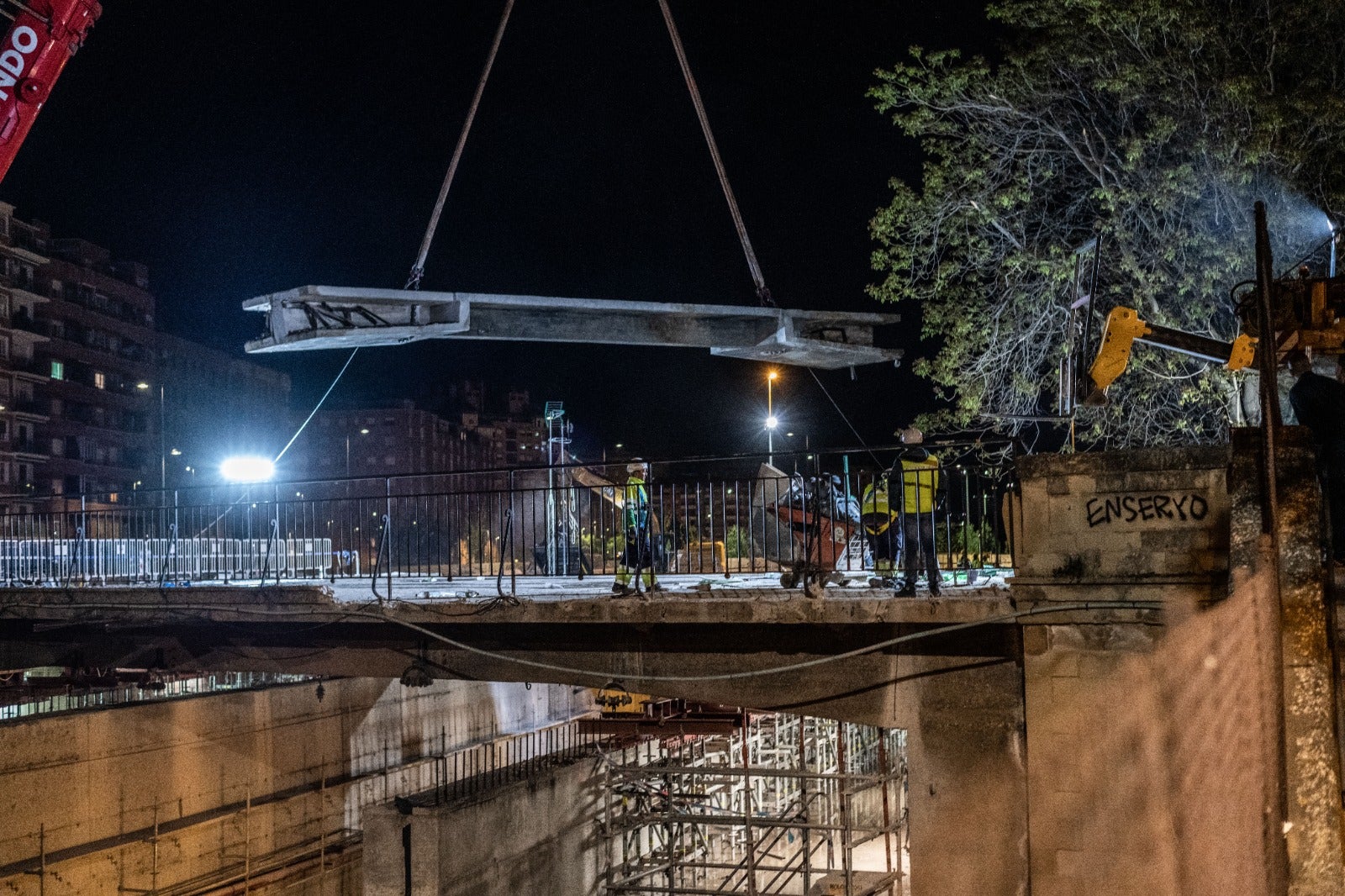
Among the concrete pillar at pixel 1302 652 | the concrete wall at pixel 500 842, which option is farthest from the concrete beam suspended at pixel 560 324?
the concrete wall at pixel 500 842

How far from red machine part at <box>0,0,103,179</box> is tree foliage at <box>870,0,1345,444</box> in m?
12.7

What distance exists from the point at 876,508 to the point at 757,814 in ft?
39.2

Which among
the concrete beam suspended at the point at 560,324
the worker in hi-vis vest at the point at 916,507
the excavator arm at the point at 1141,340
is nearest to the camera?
the worker in hi-vis vest at the point at 916,507

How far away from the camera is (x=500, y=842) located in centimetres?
1812

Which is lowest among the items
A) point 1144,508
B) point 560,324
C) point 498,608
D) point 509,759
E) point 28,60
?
point 509,759

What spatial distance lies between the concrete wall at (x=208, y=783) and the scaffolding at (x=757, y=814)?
506 cm

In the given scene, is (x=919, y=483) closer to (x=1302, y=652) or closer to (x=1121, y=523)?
(x=1121, y=523)

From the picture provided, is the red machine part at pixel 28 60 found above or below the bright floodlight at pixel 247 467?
above

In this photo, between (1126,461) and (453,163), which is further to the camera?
(453,163)

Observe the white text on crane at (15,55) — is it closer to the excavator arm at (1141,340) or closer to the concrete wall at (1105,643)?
the concrete wall at (1105,643)

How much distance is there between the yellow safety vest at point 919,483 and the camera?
1030cm

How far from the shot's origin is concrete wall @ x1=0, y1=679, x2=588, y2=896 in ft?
50.3

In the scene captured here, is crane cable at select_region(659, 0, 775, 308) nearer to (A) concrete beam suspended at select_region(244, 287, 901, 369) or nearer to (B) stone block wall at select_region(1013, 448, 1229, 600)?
(A) concrete beam suspended at select_region(244, 287, 901, 369)

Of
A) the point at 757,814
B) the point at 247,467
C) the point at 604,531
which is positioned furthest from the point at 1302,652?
the point at 247,467
